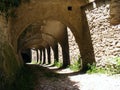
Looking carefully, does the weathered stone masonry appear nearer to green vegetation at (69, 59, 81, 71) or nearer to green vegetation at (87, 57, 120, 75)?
green vegetation at (87, 57, 120, 75)

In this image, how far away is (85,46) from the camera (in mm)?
11727

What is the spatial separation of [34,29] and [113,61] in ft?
21.7

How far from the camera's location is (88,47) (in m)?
11.4

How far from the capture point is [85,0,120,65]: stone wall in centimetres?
963

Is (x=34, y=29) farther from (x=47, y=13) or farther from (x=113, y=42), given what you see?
(x=113, y=42)

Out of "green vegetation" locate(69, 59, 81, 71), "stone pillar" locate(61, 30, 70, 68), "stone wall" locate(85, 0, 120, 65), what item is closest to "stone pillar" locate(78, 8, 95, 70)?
"stone wall" locate(85, 0, 120, 65)

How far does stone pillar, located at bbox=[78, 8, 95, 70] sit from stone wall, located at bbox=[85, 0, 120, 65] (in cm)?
36

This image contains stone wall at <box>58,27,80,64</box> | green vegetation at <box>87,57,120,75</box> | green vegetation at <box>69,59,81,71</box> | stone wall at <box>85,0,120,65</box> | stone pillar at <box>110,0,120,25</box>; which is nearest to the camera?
green vegetation at <box>87,57,120,75</box>

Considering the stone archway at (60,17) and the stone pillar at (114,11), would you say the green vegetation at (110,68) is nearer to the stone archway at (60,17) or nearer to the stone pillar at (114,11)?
the stone archway at (60,17)

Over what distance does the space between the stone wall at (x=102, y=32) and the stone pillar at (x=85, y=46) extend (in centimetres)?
36

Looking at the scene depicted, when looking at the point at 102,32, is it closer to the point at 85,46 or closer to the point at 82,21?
the point at 85,46

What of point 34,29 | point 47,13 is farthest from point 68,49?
point 47,13

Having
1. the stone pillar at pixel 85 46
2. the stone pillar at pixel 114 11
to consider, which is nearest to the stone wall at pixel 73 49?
the stone pillar at pixel 85 46

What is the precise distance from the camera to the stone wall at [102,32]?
9633mm
